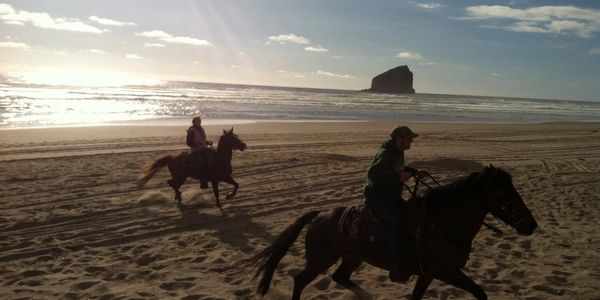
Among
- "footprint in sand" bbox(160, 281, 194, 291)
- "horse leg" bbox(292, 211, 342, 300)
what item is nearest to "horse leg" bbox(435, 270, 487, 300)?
"horse leg" bbox(292, 211, 342, 300)

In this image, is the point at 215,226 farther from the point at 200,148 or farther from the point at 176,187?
the point at 200,148

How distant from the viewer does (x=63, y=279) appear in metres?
6.55

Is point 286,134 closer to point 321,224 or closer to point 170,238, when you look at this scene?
point 170,238

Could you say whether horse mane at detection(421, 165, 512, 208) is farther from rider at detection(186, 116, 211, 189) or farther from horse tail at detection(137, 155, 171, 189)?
horse tail at detection(137, 155, 171, 189)

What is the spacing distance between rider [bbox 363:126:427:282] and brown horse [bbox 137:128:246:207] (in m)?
6.59

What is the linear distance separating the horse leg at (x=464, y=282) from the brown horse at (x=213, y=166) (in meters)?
7.08

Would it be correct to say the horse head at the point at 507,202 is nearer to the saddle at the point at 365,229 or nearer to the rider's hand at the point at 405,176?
the rider's hand at the point at 405,176

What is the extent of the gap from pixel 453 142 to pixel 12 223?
67.7 ft

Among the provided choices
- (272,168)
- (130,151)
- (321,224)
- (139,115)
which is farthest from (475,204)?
(139,115)

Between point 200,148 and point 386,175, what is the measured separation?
7493mm

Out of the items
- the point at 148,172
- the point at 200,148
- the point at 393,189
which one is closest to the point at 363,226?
the point at 393,189

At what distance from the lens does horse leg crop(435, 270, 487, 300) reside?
4.70 m

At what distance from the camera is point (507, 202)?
4754 mm

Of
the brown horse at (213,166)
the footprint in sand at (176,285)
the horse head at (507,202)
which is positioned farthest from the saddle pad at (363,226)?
the brown horse at (213,166)
